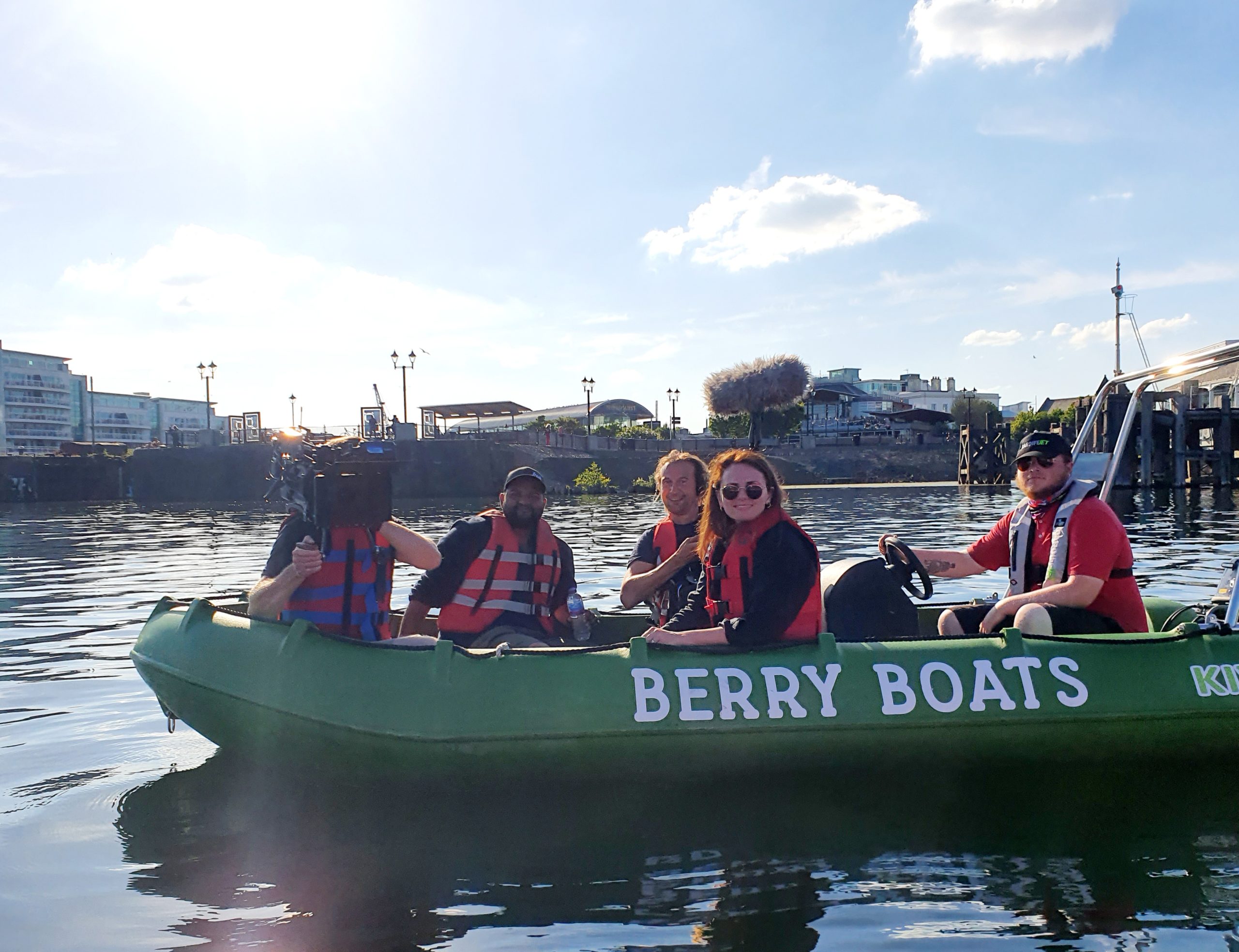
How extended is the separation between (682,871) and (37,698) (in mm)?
5062

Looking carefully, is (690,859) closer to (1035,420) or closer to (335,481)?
(335,481)

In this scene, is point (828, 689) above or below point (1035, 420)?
below

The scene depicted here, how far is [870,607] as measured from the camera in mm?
5316

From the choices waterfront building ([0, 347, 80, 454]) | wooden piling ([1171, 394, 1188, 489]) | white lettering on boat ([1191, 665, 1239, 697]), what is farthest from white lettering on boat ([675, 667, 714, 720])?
waterfront building ([0, 347, 80, 454])

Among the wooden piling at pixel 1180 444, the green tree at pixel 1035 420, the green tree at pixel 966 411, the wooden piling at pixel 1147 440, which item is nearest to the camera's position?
the wooden piling at pixel 1147 440

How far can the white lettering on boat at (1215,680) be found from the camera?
470 centimetres

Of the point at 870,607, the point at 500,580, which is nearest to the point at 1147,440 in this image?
the point at 870,607

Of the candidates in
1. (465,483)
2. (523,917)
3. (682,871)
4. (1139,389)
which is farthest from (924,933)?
(465,483)

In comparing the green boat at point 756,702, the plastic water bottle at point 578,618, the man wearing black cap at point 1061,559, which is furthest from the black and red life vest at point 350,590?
the man wearing black cap at point 1061,559

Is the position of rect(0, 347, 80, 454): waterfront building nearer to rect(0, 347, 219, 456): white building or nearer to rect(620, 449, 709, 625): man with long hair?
rect(0, 347, 219, 456): white building

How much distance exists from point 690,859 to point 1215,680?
Result: 2.76m

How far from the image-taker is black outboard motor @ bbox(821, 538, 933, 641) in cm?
531

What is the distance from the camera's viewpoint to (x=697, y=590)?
502 cm

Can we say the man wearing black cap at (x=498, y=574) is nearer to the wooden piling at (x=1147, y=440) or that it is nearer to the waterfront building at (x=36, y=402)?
the wooden piling at (x=1147, y=440)
